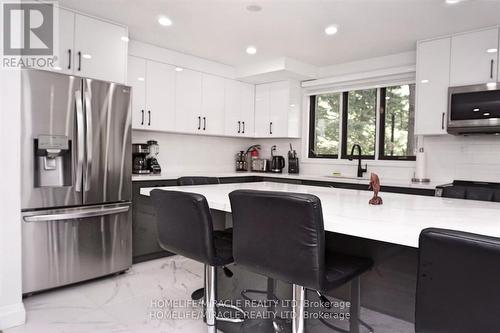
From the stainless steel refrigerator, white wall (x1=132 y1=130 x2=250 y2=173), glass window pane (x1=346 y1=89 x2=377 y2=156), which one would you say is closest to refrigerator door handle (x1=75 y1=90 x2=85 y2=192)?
the stainless steel refrigerator

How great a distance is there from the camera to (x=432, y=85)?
11.5 feet

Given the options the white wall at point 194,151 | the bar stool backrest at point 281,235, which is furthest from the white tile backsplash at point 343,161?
the bar stool backrest at point 281,235

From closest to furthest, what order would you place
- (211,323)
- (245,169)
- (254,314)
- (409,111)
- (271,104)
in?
(211,323) < (254,314) < (409,111) < (271,104) < (245,169)

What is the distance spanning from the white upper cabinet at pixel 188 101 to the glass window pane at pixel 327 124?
172 centimetres

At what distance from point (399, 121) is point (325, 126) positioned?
3.39 feet

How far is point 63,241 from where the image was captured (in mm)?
2748

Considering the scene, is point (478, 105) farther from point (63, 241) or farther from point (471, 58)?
point (63, 241)

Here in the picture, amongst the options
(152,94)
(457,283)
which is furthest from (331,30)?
(457,283)

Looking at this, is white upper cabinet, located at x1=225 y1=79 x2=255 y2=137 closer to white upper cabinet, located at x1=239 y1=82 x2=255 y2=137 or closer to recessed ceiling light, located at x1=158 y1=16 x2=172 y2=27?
white upper cabinet, located at x1=239 y1=82 x2=255 y2=137

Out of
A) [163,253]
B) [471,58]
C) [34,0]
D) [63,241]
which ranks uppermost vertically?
[34,0]

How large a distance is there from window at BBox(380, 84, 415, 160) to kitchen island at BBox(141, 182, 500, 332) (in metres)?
2.30

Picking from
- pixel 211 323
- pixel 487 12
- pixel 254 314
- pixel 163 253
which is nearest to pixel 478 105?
pixel 487 12

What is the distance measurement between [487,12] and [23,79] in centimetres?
370

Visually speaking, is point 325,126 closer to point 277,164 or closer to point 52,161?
point 277,164
